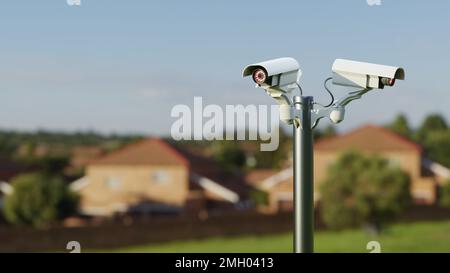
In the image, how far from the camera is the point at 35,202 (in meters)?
18.0

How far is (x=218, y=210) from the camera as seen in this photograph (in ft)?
62.0

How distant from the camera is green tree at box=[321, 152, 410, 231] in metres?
14.9

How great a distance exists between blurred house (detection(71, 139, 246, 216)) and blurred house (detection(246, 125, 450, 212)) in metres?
1.27

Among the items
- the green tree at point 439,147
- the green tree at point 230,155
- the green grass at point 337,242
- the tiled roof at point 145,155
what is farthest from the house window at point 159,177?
the green tree at point 439,147

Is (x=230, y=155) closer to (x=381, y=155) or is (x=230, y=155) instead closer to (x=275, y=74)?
(x=381, y=155)

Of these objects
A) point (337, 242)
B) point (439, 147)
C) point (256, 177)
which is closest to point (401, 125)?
point (439, 147)

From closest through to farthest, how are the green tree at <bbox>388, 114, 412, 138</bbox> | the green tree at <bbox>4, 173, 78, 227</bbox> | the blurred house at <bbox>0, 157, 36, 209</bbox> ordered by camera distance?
1. the green tree at <bbox>4, 173, 78, 227</bbox>
2. the blurred house at <bbox>0, 157, 36, 209</bbox>
3. the green tree at <bbox>388, 114, 412, 138</bbox>

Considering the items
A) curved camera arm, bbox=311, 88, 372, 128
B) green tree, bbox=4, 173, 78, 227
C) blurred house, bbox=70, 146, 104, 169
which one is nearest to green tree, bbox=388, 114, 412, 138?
blurred house, bbox=70, 146, 104, 169

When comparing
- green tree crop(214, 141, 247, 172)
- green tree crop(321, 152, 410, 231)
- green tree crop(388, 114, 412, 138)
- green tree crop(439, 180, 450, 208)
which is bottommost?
green tree crop(321, 152, 410, 231)

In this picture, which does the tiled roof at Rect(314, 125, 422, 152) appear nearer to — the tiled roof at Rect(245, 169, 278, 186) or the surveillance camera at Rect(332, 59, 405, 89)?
the tiled roof at Rect(245, 169, 278, 186)

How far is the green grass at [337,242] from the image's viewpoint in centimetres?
1420

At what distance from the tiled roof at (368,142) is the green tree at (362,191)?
155 inches
